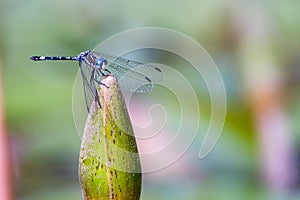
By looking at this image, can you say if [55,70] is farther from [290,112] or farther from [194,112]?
[290,112]

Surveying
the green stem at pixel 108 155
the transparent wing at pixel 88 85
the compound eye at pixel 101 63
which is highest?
the compound eye at pixel 101 63

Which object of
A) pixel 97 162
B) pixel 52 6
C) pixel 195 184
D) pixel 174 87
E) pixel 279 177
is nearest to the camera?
pixel 97 162

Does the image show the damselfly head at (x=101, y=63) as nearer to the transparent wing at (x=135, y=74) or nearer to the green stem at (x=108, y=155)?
the transparent wing at (x=135, y=74)

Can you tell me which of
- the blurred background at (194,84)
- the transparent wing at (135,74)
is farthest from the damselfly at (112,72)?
the blurred background at (194,84)

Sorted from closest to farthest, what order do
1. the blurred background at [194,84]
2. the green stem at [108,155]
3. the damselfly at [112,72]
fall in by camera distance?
1. the green stem at [108,155]
2. the damselfly at [112,72]
3. the blurred background at [194,84]

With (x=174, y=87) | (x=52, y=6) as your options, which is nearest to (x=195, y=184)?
(x=174, y=87)
